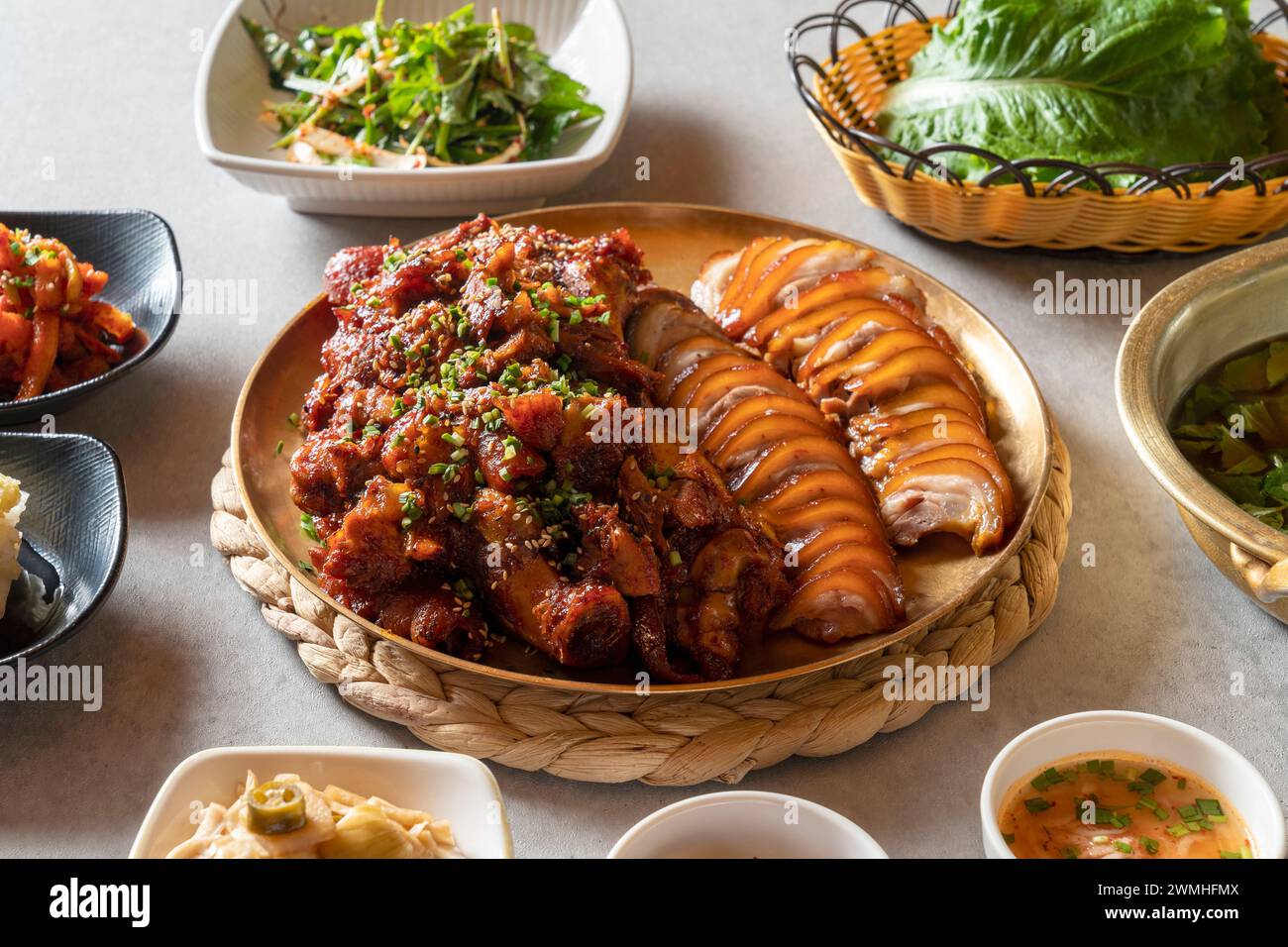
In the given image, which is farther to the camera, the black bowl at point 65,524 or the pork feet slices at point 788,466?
the black bowl at point 65,524

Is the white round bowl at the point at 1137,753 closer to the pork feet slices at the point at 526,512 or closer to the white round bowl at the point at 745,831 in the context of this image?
the white round bowl at the point at 745,831

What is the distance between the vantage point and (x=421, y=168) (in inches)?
195

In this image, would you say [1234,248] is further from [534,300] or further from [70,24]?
[70,24]

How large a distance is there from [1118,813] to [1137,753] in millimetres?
173

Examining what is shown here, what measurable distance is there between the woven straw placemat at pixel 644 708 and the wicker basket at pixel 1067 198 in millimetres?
1728

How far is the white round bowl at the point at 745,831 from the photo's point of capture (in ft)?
8.90

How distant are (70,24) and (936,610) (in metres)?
6.05

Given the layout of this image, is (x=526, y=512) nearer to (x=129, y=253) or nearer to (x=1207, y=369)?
(x=1207, y=369)

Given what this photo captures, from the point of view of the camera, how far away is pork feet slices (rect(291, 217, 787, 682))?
3.31 meters

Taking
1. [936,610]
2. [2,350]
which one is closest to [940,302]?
[936,610]
